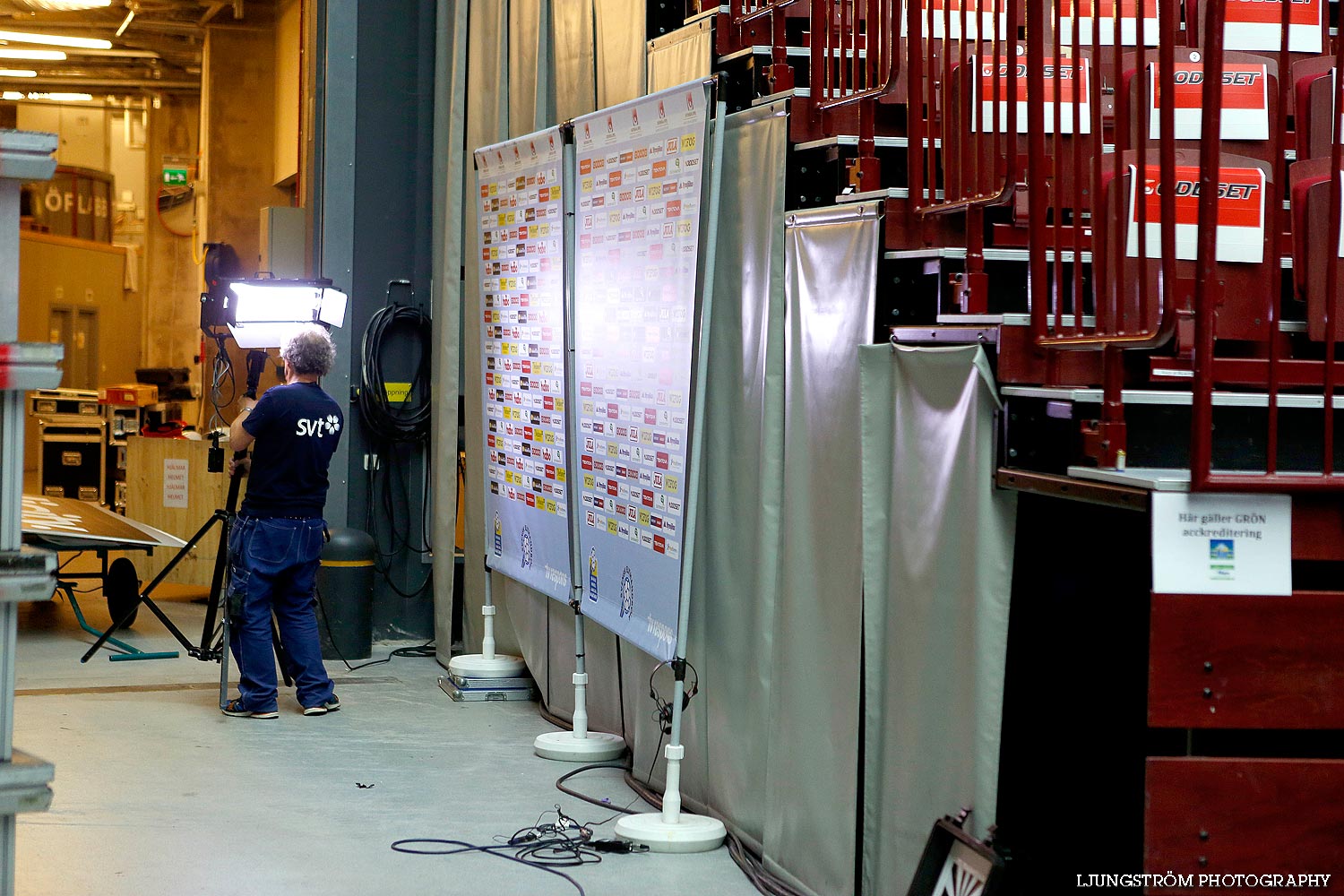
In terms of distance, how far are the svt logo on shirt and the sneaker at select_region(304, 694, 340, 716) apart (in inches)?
45.1

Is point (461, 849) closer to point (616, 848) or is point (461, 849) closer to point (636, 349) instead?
point (616, 848)

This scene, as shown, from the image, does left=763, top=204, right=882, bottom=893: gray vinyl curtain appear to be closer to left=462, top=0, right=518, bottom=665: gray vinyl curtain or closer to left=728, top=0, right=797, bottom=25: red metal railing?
left=728, top=0, right=797, bottom=25: red metal railing

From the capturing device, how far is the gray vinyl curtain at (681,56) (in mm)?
4660

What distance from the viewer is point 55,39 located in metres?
15.2

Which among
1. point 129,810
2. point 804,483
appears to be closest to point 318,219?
point 129,810

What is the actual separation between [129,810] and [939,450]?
2975mm

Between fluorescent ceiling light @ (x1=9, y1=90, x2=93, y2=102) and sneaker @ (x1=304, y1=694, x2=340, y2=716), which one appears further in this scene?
fluorescent ceiling light @ (x1=9, y1=90, x2=93, y2=102)

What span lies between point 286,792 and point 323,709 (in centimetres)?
119

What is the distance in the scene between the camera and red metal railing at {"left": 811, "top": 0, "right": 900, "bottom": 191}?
3.76 metres

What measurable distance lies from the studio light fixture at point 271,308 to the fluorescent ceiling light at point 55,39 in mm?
10000

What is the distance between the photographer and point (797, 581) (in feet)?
13.1

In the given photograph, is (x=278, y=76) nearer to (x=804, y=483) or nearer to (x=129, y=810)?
(x=129, y=810)

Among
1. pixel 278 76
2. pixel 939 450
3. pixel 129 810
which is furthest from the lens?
pixel 278 76

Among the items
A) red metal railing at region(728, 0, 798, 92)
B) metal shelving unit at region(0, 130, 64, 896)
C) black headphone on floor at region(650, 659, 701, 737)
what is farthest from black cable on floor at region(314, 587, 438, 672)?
metal shelving unit at region(0, 130, 64, 896)
